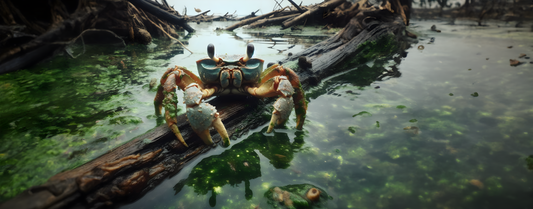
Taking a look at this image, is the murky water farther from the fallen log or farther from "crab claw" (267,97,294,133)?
the fallen log

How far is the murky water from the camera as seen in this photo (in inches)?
70.6

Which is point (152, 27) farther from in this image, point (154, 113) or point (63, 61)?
point (154, 113)

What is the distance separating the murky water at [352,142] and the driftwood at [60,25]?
839 millimetres

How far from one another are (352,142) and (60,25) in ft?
22.5

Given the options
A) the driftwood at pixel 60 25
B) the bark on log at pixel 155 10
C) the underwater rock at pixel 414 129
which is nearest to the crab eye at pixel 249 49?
the underwater rock at pixel 414 129

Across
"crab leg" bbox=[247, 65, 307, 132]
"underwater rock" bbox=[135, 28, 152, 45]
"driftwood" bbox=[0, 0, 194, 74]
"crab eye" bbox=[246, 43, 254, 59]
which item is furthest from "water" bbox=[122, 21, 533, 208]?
"underwater rock" bbox=[135, 28, 152, 45]

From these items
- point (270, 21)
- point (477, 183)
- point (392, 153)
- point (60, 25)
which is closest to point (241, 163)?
point (392, 153)

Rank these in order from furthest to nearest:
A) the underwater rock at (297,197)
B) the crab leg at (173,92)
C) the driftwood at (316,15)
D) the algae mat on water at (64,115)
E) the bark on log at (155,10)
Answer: the driftwood at (316,15), the bark on log at (155,10), the crab leg at (173,92), the algae mat on water at (64,115), the underwater rock at (297,197)

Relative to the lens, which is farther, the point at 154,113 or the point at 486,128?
the point at 154,113

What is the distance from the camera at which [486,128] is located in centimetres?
254

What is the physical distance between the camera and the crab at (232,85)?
2.30 meters

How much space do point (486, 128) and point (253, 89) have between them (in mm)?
2613

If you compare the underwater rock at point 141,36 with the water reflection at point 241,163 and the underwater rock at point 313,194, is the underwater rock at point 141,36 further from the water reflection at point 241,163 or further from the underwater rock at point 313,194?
the underwater rock at point 313,194

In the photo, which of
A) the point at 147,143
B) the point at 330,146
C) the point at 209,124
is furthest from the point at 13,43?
the point at 330,146
